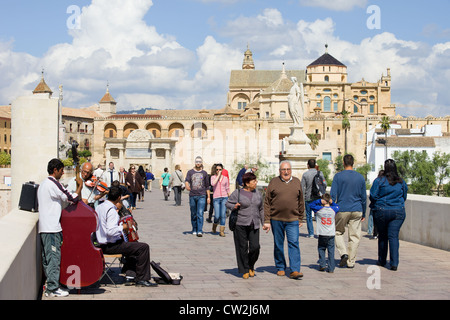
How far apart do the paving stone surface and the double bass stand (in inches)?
8.4

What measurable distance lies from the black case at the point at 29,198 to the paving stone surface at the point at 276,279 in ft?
4.03

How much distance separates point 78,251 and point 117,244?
665 millimetres

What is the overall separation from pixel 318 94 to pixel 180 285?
103 m

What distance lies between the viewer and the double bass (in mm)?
6652

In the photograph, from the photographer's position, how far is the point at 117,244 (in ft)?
23.9

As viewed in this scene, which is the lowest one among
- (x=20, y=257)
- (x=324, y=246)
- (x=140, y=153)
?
(x=324, y=246)

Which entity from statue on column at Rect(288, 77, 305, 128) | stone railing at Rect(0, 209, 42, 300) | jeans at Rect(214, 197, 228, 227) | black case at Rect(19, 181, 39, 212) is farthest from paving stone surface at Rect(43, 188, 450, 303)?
statue on column at Rect(288, 77, 305, 128)

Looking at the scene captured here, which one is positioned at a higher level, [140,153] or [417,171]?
[140,153]

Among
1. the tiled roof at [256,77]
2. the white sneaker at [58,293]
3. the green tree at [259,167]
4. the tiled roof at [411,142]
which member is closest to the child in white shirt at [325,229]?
the white sneaker at [58,293]

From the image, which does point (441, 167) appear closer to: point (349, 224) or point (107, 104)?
point (349, 224)

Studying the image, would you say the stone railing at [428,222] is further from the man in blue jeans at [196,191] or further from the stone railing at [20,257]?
the stone railing at [20,257]

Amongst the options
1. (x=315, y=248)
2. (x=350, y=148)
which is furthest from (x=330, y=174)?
(x=315, y=248)

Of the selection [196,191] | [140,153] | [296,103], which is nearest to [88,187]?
[196,191]
